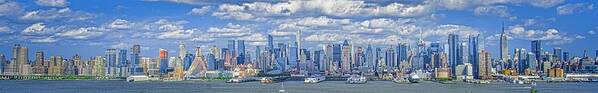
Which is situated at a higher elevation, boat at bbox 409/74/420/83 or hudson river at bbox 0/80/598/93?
hudson river at bbox 0/80/598/93

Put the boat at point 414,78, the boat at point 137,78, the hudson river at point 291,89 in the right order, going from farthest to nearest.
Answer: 1. the boat at point 137,78
2. the boat at point 414,78
3. the hudson river at point 291,89

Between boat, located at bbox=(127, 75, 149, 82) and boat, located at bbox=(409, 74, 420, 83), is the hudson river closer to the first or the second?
boat, located at bbox=(409, 74, 420, 83)

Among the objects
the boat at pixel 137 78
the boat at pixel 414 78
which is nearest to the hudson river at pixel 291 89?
the boat at pixel 414 78

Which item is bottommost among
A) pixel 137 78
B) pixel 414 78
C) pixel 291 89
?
pixel 414 78

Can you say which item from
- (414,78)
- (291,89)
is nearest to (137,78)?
(414,78)

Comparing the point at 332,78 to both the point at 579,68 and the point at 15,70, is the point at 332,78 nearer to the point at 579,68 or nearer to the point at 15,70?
the point at 579,68

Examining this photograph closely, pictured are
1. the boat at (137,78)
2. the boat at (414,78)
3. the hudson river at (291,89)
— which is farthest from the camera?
the boat at (137,78)

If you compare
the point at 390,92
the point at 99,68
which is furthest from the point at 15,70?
the point at 390,92

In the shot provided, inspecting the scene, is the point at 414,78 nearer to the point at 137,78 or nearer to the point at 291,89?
the point at 137,78

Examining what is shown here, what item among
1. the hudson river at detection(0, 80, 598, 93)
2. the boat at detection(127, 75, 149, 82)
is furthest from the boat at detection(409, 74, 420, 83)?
the boat at detection(127, 75, 149, 82)

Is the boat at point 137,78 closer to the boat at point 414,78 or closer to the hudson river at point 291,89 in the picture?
the hudson river at point 291,89

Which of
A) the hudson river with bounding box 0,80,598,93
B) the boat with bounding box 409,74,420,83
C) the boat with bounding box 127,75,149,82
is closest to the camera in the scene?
the hudson river with bounding box 0,80,598,93
